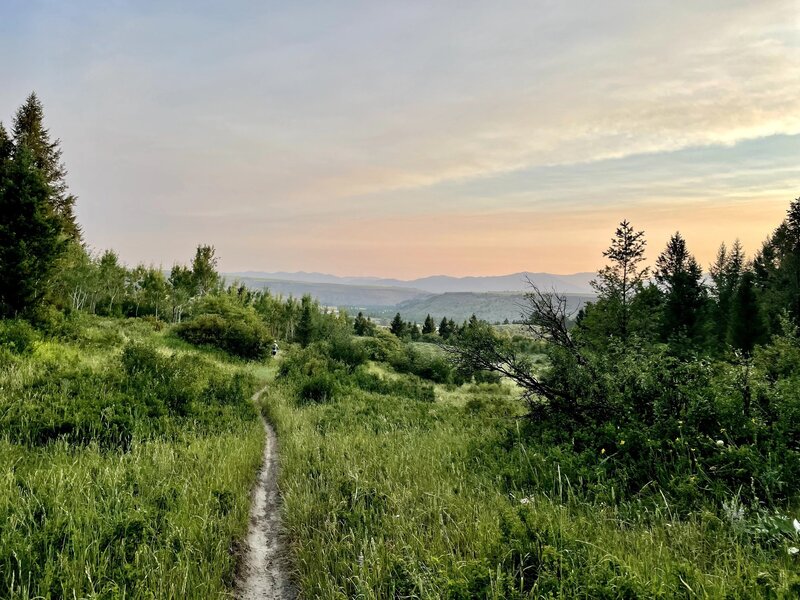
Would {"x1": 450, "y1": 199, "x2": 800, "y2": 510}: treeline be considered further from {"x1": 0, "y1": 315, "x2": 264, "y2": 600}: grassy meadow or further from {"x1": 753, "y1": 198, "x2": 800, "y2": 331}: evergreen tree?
{"x1": 753, "y1": 198, "x2": 800, "y2": 331}: evergreen tree

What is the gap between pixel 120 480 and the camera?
17.8ft

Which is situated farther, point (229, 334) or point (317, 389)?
point (229, 334)

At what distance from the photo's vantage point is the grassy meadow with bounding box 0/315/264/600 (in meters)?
3.56

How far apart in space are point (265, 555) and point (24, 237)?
19861 mm

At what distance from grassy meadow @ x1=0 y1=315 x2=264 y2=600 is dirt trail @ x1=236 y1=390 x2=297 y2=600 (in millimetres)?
212

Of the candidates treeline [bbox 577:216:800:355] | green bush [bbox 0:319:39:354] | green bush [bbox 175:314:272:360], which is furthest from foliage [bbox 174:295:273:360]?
treeline [bbox 577:216:800:355]

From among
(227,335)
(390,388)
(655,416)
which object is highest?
(655,416)

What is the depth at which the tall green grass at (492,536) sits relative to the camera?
9.78ft

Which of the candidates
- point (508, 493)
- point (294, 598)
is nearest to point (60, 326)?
point (294, 598)

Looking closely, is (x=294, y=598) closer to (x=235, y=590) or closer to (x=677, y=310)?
(x=235, y=590)

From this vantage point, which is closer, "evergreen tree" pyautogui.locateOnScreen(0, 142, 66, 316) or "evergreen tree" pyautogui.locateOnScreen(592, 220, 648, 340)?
"evergreen tree" pyautogui.locateOnScreen(0, 142, 66, 316)

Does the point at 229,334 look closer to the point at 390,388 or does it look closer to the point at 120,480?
the point at 390,388

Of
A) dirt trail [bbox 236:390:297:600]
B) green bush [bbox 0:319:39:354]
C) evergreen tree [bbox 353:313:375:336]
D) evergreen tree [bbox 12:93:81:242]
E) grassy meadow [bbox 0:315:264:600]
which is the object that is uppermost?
evergreen tree [bbox 12:93:81:242]

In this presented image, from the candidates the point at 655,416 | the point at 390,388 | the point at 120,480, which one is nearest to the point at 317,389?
the point at 390,388
